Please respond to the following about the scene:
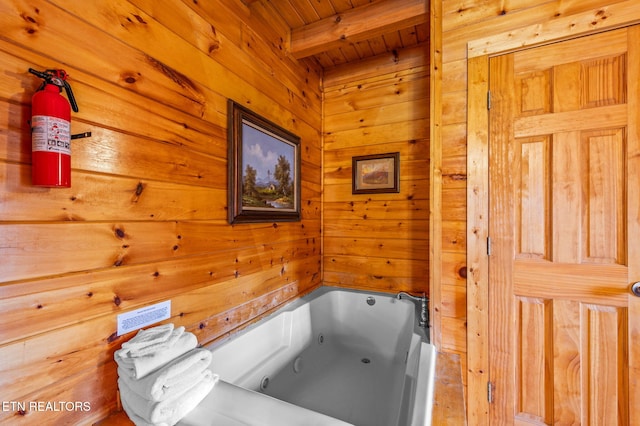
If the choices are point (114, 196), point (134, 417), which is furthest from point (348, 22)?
point (134, 417)

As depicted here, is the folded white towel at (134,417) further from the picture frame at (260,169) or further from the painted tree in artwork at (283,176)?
the painted tree in artwork at (283,176)

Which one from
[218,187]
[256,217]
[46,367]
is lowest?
[46,367]

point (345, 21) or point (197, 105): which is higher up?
point (345, 21)

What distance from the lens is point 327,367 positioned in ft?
5.80

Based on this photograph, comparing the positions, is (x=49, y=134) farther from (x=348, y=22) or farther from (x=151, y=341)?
(x=348, y=22)

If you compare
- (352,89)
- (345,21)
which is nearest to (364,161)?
(352,89)

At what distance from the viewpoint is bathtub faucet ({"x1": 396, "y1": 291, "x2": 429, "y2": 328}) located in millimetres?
1605

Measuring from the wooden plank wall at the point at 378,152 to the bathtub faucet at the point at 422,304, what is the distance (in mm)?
147

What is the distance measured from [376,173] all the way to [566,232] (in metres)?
1.24

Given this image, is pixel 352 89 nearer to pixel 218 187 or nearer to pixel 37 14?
pixel 218 187

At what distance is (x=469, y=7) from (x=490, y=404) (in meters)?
2.08

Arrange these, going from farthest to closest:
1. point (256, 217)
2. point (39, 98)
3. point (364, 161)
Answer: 1. point (364, 161)
2. point (256, 217)
3. point (39, 98)

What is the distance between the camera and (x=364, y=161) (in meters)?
2.23

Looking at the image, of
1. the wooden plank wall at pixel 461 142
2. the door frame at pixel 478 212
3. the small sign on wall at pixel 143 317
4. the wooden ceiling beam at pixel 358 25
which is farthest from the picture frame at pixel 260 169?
the door frame at pixel 478 212
